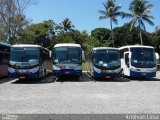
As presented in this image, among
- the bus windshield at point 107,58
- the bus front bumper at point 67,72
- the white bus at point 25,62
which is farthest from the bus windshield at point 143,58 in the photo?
the white bus at point 25,62

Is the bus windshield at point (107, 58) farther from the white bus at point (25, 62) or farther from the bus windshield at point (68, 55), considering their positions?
the white bus at point (25, 62)

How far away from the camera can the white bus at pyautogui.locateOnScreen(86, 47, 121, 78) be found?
28.4m

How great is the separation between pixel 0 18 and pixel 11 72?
2450 centimetres

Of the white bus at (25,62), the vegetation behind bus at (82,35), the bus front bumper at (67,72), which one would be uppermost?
the vegetation behind bus at (82,35)

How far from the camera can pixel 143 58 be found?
2950 cm

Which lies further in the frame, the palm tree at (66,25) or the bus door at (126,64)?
the palm tree at (66,25)

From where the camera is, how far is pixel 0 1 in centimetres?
4769

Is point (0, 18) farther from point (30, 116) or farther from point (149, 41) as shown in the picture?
point (149, 41)

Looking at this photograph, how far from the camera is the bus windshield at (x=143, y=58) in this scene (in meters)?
29.3

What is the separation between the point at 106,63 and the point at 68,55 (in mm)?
2992

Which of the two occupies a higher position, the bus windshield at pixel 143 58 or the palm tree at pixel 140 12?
the palm tree at pixel 140 12

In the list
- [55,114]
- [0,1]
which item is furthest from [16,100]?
[0,1]

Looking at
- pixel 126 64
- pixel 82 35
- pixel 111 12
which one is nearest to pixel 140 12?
pixel 111 12

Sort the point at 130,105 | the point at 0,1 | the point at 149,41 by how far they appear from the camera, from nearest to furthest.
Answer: the point at 130,105 < the point at 0,1 < the point at 149,41
